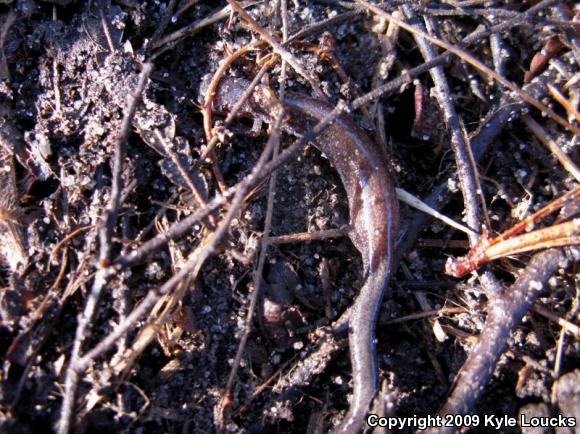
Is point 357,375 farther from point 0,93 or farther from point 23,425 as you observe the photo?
point 0,93

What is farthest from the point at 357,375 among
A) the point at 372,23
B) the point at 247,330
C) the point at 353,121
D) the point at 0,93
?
the point at 0,93

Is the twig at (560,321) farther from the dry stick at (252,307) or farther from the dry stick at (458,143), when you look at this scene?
the dry stick at (252,307)

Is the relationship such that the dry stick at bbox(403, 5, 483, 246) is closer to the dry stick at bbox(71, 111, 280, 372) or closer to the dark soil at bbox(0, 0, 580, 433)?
the dark soil at bbox(0, 0, 580, 433)

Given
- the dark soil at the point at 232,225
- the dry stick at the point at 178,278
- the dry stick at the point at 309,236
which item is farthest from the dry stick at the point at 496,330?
the dry stick at the point at 178,278

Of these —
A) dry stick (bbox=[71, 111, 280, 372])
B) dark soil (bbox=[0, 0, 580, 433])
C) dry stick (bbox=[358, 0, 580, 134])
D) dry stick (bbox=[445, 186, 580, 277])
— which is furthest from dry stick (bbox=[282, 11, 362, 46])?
dry stick (bbox=[445, 186, 580, 277])

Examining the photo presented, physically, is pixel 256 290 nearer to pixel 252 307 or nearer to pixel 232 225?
pixel 252 307
